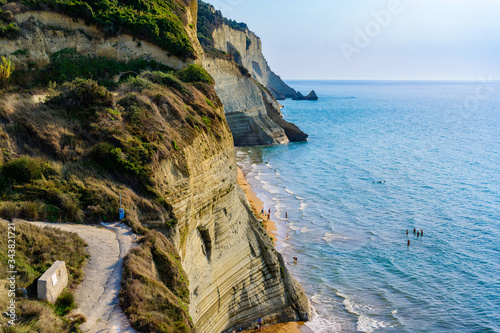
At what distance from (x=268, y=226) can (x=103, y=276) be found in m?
26.8

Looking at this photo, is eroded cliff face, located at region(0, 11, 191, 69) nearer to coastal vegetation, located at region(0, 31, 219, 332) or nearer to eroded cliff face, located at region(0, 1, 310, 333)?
eroded cliff face, located at region(0, 1, 310, 333)

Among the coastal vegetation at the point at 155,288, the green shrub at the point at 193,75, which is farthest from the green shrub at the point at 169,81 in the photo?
the coastal vegetation at the point at 155,288

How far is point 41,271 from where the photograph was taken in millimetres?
10430

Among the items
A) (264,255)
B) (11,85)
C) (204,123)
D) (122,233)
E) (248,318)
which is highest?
(11,85)

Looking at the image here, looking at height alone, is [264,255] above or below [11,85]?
below

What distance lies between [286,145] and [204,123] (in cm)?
5436

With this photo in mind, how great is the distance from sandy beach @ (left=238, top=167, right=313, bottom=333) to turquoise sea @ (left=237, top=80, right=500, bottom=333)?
0.85 m

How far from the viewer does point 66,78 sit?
70.4ft

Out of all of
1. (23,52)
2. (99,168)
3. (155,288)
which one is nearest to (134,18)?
(23,52)

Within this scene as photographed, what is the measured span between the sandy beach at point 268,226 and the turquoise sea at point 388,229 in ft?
2.79

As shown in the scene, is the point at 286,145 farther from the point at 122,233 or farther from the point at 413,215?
the point at 122,233

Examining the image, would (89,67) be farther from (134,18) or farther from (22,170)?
(22,170)

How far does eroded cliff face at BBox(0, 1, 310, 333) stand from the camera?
16297 mm

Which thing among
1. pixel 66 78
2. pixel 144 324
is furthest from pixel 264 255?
pixel 66 78
